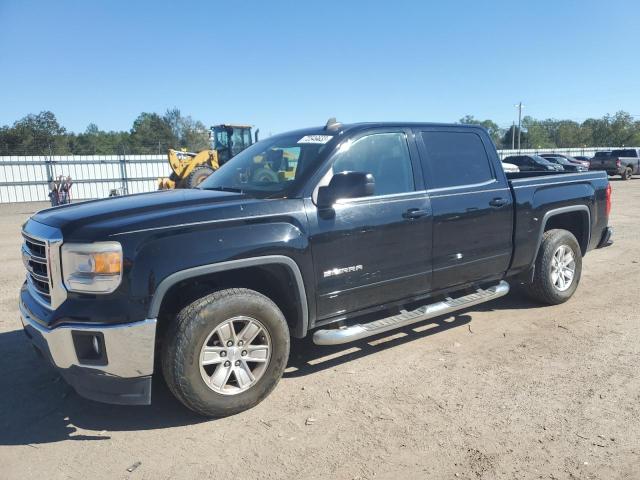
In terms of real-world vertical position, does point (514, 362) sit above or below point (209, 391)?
below

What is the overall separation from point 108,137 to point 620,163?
270 ft

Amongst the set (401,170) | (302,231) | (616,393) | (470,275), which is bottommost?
(616,393)

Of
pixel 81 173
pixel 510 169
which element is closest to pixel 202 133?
pixel 81 173

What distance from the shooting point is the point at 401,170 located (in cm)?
412

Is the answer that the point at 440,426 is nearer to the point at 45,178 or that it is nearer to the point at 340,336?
the point at 340,336

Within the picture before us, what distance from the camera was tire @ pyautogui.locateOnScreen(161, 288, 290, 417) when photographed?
9.98 feet

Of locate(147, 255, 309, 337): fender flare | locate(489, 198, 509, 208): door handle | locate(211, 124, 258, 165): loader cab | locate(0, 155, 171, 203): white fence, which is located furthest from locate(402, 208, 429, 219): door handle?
locate(0, 155, 171, 203): white fence

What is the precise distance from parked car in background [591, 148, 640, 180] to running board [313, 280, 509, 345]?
28929mm

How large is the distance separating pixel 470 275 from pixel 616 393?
4.92ft

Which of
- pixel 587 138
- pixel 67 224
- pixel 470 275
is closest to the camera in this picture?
pixel 67 224

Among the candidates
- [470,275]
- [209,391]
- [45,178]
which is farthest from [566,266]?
[45,178]

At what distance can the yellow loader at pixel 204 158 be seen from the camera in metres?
16.4

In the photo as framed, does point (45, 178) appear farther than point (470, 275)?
Yes

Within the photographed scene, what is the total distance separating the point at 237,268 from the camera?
3191 millimetres
